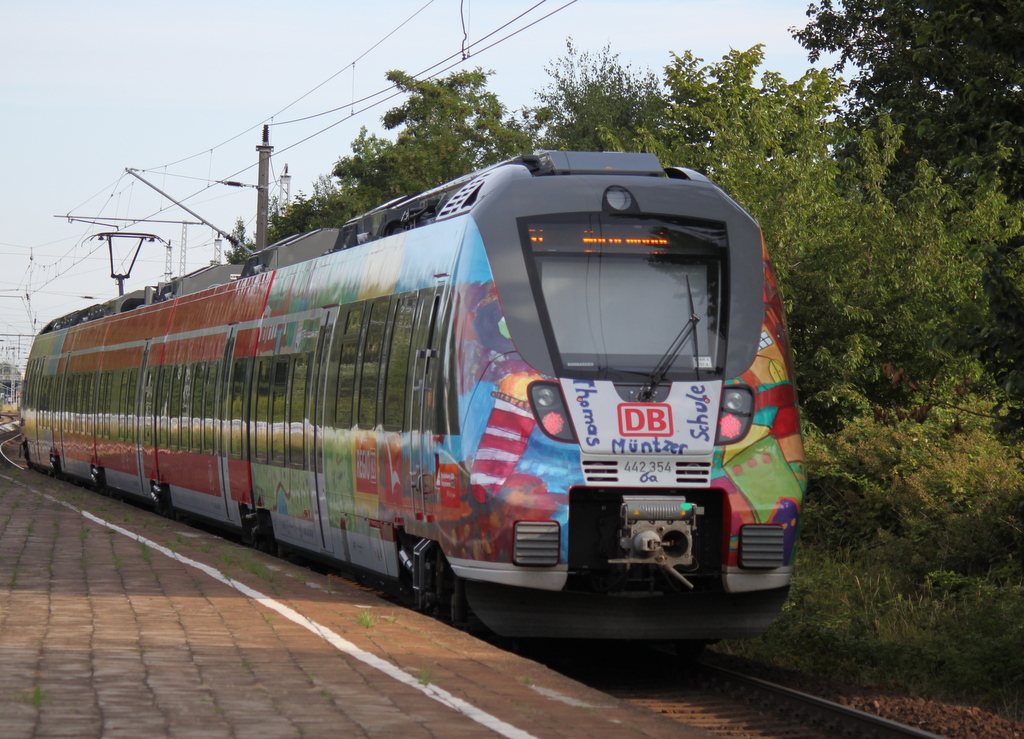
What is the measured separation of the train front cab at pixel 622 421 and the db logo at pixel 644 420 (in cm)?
1

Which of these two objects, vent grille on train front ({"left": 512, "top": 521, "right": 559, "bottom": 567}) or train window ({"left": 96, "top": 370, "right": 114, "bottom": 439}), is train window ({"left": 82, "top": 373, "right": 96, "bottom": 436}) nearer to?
train window ({"left": 96, "top": 370, "right": 114, "bottom": 439})

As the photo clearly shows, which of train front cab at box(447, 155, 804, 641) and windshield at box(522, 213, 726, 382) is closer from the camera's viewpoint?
train front cab at box(447, 155, 804, 641)

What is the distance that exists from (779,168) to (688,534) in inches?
498

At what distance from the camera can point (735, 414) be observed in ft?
30.0

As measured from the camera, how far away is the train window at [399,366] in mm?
10555

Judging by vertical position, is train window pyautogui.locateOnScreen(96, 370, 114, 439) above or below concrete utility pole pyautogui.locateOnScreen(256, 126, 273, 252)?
below

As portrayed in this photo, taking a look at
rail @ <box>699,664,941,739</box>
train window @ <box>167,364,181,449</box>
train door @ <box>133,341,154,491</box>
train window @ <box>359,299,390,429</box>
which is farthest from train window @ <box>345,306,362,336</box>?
train door @ <box>133,341,154,491</box>

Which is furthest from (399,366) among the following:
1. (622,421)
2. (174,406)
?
(174,406)

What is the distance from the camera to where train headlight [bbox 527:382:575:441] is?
347 inches

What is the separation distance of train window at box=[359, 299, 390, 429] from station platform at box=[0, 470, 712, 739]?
4.95ft

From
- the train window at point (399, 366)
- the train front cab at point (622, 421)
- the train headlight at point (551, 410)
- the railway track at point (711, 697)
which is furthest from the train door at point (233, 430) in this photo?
the train headlight at point (551, 410)

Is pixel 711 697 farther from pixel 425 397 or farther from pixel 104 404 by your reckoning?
pixel 104 404

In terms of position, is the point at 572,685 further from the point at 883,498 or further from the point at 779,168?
the point at 779,168

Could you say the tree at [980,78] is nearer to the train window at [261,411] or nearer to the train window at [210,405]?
the train window at [261,411]
